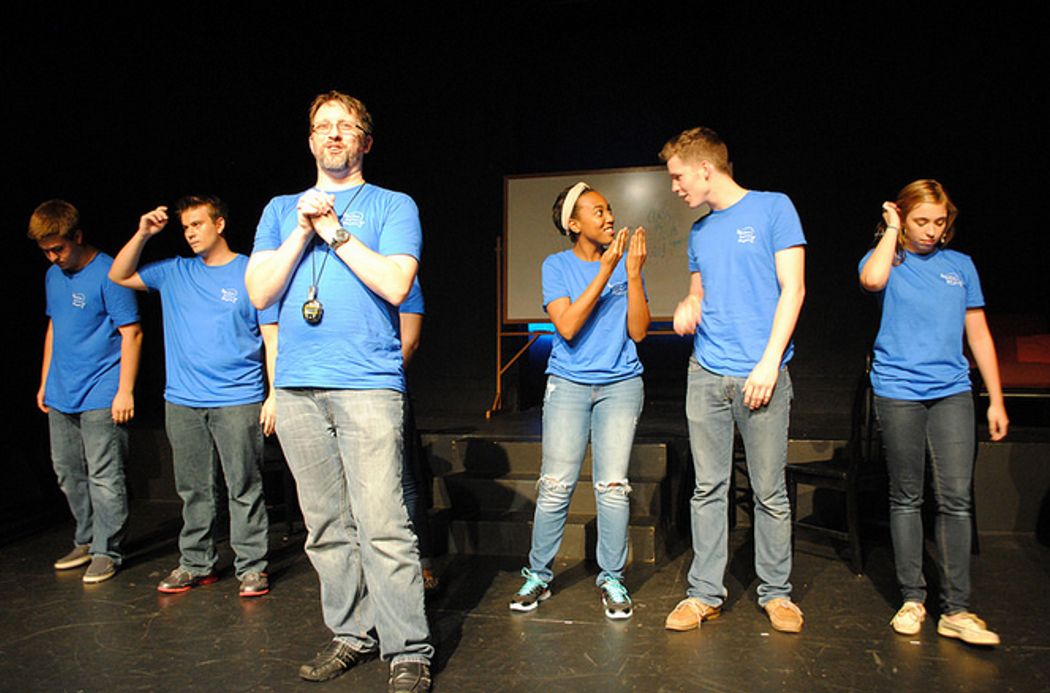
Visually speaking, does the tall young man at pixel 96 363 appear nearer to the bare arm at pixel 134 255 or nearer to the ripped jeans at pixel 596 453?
the bare arm at pixel 134 255

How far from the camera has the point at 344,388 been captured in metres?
1.94

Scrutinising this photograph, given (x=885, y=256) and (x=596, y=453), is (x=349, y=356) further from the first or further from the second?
(x=885, y=256)

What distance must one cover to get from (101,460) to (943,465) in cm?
307

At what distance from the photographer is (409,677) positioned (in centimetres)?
201

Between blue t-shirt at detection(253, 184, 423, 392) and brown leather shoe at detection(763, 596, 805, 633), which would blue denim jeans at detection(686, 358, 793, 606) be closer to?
brown leather shoe at detection(763, 596, 805, 633)

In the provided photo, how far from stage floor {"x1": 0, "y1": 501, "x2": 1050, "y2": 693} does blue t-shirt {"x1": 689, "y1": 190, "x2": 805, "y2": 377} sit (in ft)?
2.77

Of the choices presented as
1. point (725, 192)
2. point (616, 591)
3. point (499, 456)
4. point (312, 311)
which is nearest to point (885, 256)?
point (725, 192)

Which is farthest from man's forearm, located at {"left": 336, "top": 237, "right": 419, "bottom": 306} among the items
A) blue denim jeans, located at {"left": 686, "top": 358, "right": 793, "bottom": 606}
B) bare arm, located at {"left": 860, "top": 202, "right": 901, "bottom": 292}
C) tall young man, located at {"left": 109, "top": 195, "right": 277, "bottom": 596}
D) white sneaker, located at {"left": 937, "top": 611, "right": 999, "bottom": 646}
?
white sneaker, located at {"left": 937, "top": 611, "right": 999, "bottom": 646}

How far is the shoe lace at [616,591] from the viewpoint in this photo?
8.65 ft

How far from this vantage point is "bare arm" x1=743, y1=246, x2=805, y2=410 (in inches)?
90.2

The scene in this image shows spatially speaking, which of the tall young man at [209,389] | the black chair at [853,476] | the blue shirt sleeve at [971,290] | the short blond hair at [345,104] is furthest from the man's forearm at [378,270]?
the black chair at [853,476]

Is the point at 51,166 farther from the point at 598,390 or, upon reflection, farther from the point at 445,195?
the point at 598,390

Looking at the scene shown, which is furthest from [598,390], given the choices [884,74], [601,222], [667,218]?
[884,74]

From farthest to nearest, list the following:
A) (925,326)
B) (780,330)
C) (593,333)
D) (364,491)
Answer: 1. (593,333)
2. (925,326)
3. (780,330)
4. (364,491)
